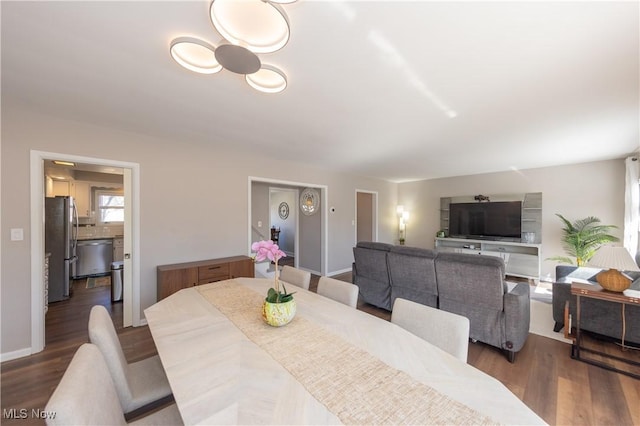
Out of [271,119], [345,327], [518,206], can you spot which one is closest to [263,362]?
[345,327]

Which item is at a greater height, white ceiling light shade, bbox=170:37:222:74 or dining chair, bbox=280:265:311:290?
white ceiling light shade, bbox=170:37:222:74

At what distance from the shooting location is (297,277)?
2.21 m

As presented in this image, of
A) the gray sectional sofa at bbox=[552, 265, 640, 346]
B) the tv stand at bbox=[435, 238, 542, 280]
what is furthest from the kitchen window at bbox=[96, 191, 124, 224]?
the tv stand at bbox=[435, 238, 542, 280]

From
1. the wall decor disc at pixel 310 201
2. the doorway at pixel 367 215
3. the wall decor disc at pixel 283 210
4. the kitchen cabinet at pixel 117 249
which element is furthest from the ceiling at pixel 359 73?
the wall decor disc at pixel 283 210

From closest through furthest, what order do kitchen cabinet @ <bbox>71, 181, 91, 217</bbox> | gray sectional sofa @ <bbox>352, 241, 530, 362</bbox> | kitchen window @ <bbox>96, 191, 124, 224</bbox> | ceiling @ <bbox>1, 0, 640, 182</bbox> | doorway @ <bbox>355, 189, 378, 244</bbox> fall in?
ceiling @ <bbox>1, 0, 640, 182</bbox>
gray sectional sofa @ <bbox>352, 241, 530, 362</bbox>
kitchen cabinet @ <bbox>71, 181, 91, 217</bbox>
kitchen window @ <bbox>96, 191, 124, 224</bbox>
doorway @ <bbox>355, 189, 378, 244</bbox>

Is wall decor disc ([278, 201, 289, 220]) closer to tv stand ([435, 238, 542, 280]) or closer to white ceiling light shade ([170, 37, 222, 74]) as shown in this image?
tv stand ([435, 238, 542, 280])

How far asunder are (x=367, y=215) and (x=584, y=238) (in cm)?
410

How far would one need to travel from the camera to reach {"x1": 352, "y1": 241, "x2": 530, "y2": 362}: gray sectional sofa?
87.8 inches

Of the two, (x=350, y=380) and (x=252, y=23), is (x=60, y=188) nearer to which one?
(x=252, y=23)

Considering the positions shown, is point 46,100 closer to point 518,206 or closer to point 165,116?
point 165,116

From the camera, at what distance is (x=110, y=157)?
2773 mm

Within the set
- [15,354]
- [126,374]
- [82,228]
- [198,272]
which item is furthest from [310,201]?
[82,228]

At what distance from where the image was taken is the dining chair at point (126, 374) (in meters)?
1.11

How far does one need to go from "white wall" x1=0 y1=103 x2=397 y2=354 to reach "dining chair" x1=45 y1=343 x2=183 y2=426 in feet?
7.75
